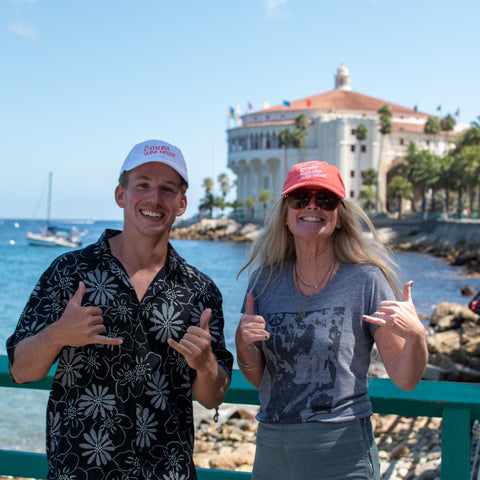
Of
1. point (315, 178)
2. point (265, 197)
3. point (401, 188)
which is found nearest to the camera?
point (315, 178)

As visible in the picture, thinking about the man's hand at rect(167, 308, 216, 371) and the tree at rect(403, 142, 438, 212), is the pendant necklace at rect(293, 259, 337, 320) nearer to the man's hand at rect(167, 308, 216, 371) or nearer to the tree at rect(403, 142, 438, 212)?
the man's hand at rect(167, 308, 216, 371)

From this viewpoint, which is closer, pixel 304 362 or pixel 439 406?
pixel 304 362

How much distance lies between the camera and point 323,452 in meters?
2.26

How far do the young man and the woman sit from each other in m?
0.20

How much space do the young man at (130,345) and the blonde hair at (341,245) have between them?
377mm

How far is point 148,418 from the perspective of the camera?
2.17 m

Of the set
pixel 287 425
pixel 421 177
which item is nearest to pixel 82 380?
pixel 287 425

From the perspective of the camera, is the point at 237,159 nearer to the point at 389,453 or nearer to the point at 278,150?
the point at 278,150

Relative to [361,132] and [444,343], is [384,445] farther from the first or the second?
[361,132]

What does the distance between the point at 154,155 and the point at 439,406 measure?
1524mm

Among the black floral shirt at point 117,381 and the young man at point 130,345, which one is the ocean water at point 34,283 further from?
the black floral shirt at point 117,381

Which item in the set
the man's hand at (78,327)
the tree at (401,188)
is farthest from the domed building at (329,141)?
the man's hand at (78,327)

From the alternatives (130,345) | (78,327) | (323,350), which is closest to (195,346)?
(130,345)

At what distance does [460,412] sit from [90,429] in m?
1.45
